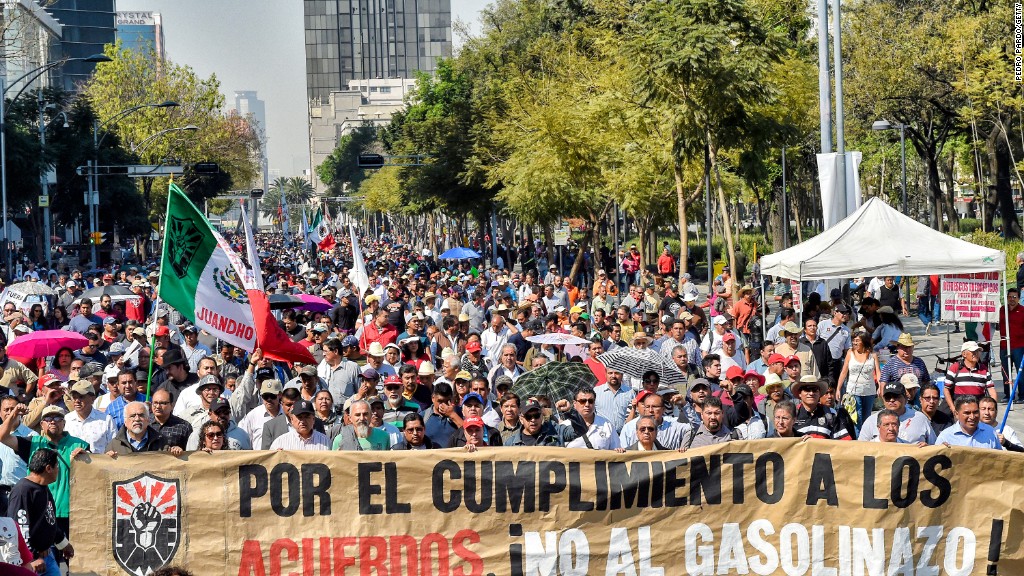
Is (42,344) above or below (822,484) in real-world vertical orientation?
above

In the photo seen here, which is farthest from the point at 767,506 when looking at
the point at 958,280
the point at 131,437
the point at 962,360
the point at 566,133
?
the point at 566,133

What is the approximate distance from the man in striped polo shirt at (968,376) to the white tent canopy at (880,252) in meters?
2.06

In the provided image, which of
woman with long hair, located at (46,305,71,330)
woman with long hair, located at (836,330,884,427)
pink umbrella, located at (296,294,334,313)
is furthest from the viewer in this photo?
woman with long hair, located at (46,305,71,330)

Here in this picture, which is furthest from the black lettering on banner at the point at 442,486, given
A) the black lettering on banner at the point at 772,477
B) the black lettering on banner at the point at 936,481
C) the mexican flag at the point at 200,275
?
the mexican flag at the point at 200,275

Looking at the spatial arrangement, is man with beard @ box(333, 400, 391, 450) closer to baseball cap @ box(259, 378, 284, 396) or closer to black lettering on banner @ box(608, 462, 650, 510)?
baseball cap @ box(259, 378, 284, 396)

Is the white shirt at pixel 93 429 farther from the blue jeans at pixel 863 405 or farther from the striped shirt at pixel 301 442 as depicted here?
the blue jeans at pixel 863 405

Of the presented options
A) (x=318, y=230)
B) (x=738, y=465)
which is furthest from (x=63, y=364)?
(x=318, y=230)

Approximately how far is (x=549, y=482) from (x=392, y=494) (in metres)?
0.87

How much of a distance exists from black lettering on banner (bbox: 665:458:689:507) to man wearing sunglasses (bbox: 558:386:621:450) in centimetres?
133

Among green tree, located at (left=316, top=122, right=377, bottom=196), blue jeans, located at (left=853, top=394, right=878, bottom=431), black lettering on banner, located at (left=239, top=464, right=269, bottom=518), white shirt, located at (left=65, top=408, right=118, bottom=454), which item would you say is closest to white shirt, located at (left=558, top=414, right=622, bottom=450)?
black lettering on banner, located at (left=239, top=464, right=269, bottom=518)

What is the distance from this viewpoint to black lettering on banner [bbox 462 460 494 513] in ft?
25.3

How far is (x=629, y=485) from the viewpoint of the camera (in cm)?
770

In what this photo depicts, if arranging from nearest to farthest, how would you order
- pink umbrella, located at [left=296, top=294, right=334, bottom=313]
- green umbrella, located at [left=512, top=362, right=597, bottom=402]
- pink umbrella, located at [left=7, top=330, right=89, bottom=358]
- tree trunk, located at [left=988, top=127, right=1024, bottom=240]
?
green umbrella, located at [left=512, top=362, right=597, bottom=402]
pink umbrella, located at [left=7, top=330, right=89, bottom=358]
pink umbrella, located at [left=296, top=294, right=334, bottom=313]
tree trunk, located at [left=988, top=127, right=1024, bottom=240]

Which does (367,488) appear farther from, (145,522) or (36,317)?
(36,317)
